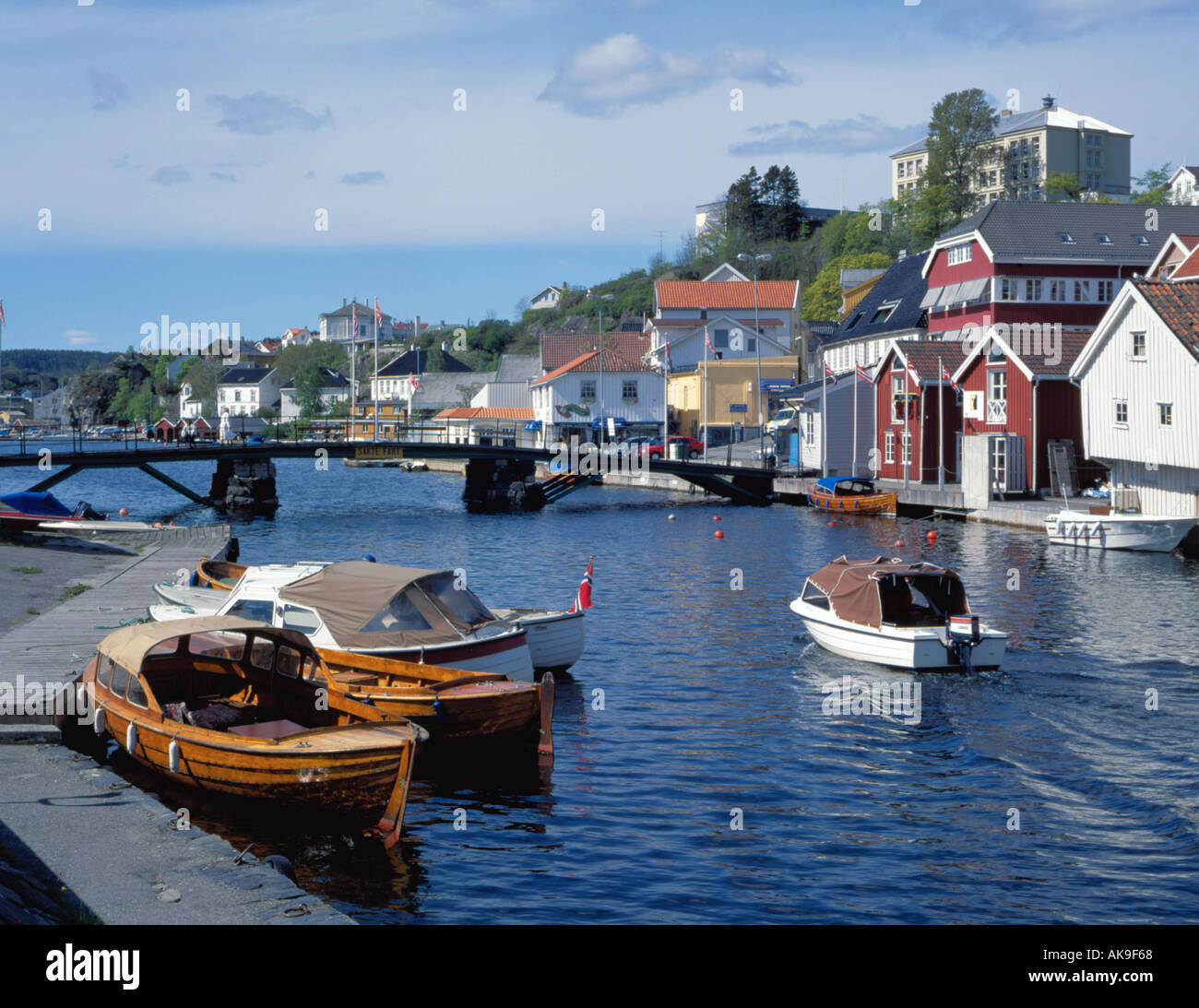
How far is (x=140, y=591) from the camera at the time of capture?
109 feet

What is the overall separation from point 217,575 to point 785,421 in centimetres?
6951

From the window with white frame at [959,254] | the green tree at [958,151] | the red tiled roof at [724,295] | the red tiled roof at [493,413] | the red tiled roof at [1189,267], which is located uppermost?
the green tree at [958,151]

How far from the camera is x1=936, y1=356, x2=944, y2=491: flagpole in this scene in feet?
224

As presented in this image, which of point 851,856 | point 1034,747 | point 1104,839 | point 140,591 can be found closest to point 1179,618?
point 1034,747

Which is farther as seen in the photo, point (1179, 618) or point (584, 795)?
point (1179, 618)

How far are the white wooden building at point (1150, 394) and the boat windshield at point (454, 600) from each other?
111 ft

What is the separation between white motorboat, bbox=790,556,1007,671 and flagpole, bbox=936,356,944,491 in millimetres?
40106

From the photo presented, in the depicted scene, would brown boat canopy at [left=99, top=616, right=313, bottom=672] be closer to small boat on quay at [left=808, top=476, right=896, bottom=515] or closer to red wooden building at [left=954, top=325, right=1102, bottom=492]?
red wooden building at [left=954, top=325, right=1102, bottom=492]

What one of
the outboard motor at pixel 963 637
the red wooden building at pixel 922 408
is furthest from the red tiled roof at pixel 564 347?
the outboard motor at pixel 963 637

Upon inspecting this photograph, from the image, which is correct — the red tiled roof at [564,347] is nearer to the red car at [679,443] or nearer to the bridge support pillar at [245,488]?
the red car at [679,443]

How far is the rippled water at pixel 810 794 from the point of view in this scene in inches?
600

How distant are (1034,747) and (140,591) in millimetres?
23269

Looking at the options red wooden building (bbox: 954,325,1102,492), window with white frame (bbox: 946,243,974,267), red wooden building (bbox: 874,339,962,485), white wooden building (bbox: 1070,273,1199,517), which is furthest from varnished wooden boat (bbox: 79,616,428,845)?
window with white frame (bbox: 946,243,974,267)
